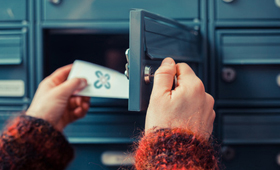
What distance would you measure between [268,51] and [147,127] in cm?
49

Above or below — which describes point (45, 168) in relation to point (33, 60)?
below

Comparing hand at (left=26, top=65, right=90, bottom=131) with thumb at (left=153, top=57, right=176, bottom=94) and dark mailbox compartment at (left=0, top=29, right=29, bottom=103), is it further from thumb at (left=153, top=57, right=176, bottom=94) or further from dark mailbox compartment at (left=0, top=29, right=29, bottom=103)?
thumb at (left=153, top=57, right=176, bottom=94)

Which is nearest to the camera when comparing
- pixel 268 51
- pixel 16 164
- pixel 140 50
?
pixel 140 50

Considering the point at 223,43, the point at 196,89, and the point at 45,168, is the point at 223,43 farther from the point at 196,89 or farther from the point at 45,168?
the point at 45,168

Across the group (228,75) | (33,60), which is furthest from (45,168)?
(228,75)

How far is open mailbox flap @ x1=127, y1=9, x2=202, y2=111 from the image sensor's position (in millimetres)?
500

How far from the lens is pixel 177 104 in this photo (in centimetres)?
49

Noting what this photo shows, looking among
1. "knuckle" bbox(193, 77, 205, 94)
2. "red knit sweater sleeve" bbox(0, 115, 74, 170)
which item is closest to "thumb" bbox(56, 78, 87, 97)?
"red knit sweater sleeve" bbox(0, 115, 74, 170)

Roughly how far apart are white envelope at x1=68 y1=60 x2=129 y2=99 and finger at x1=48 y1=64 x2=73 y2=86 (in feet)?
0.15

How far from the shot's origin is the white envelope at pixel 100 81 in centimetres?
78

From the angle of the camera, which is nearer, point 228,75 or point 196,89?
point 196,89

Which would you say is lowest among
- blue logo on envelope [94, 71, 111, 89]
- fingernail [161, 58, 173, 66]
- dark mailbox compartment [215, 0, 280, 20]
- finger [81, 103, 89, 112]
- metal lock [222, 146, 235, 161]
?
metal lock [222, 146, 235, 161]

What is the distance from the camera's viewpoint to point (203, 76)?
0.76 metres

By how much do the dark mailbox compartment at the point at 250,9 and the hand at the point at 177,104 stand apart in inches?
13.8
